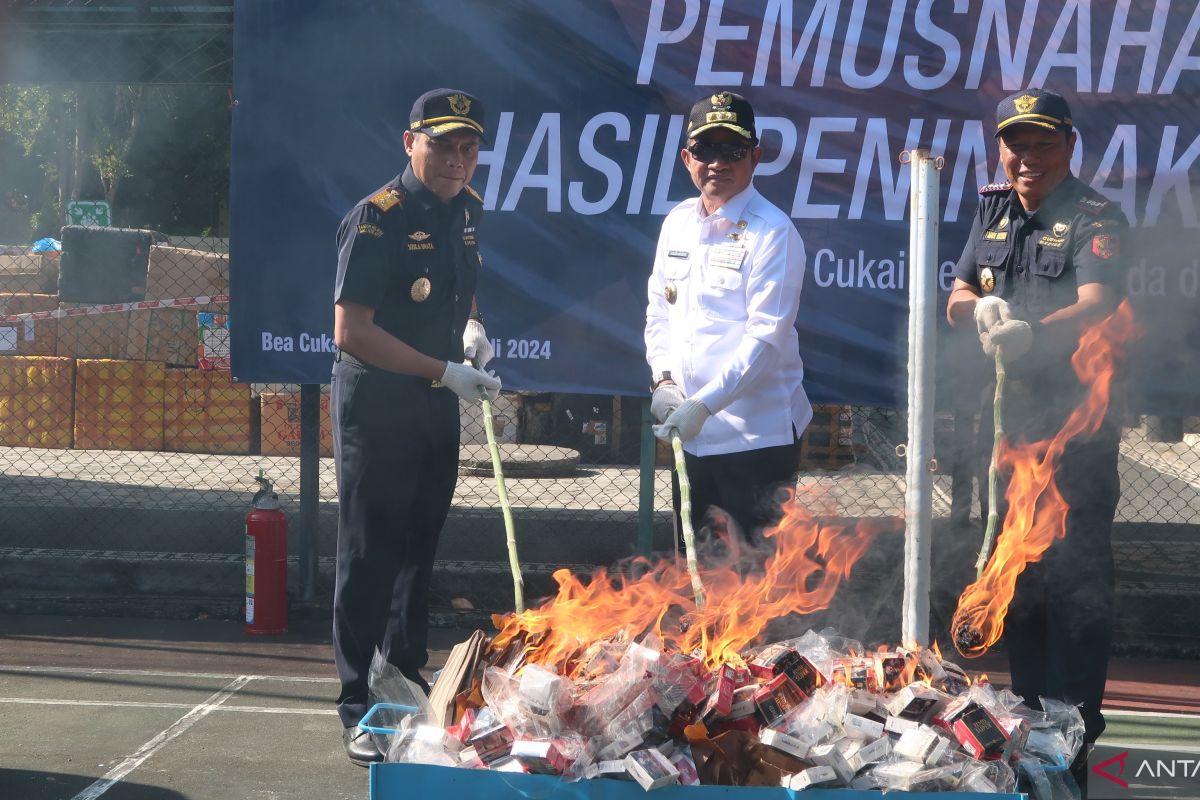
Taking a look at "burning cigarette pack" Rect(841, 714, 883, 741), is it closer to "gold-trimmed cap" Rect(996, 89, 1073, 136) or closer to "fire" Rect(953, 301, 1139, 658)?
"fire" Rect(953, 301, 1139, 658)

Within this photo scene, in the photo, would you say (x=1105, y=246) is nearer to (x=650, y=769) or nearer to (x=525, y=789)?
(x=650, y=769)

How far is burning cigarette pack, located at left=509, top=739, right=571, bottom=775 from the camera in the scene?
8.52 ft

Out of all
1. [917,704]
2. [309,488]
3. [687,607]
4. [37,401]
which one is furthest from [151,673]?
[37,401]

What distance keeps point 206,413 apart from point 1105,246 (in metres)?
10.4

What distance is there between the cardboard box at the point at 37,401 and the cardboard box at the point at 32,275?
2128mm

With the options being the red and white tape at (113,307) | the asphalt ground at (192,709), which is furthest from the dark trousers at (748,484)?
the red and white tape at (113,307)

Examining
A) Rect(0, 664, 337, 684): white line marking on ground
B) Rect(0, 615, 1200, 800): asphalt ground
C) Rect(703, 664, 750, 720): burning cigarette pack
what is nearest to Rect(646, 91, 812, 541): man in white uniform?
Rect(703, 664, 750, 720): burning cigarette pack

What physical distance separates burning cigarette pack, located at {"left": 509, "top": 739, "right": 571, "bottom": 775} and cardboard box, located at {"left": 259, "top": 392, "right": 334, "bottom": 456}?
965 cm

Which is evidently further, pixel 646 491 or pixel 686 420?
pixel 646 491

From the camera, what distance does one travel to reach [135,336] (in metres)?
12.6

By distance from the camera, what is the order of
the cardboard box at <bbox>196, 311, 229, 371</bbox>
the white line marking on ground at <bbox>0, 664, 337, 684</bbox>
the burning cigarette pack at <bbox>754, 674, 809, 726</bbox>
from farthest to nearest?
the cardboard box at <bbox>196, 311, 229, 371</bbox> < the white line marking on ground at <bbox>0, 664, 337, 684</bbox> < the burning cigarette pack at <bbox>754, 674, 809, 726</bbox>

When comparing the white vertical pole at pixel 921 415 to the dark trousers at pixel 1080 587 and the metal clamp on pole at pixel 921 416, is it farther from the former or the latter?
the dark trousers at pixel 1080 587

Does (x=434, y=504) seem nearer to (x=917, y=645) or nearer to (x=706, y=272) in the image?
(x=706, y=272)

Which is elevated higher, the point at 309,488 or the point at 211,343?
the point at 211,343
